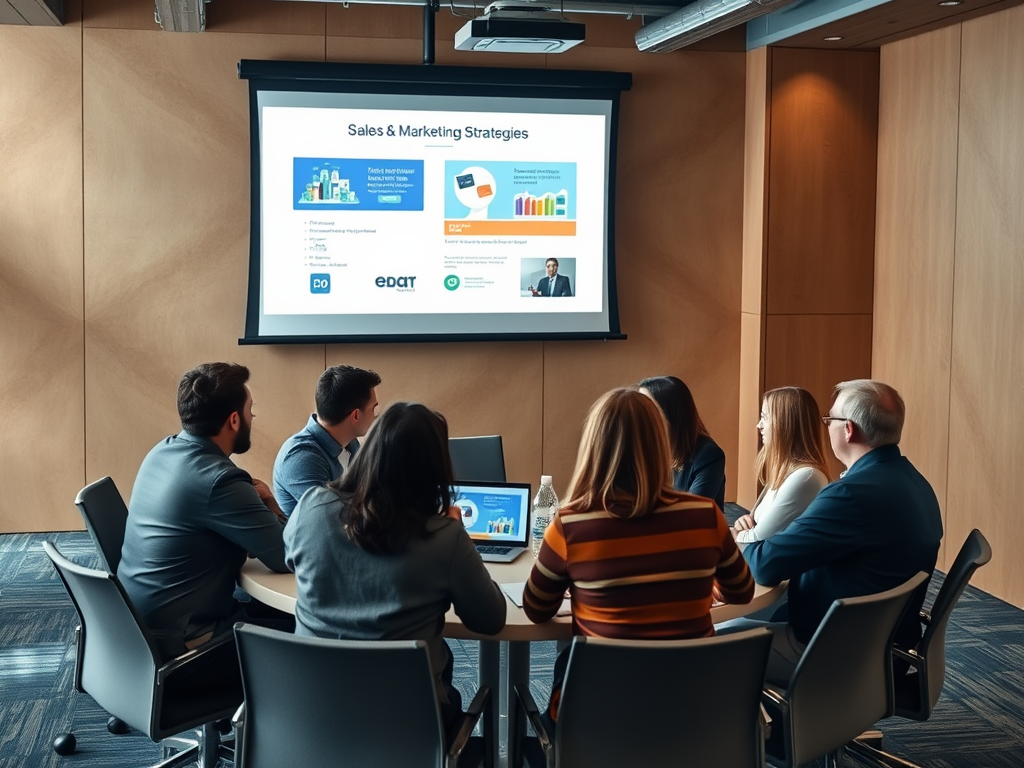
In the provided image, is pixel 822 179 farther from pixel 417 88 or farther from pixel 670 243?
pixel 417 88

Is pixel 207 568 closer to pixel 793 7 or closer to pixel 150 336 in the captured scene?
pixel 150 336

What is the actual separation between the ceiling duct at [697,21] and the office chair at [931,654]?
9.91 feet

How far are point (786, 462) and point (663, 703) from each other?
54.5 inches

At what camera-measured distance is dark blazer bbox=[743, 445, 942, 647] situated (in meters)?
3.08

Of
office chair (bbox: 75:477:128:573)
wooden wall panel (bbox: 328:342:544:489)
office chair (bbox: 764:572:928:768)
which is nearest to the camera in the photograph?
office chair (bbox: 764:572:928:768)

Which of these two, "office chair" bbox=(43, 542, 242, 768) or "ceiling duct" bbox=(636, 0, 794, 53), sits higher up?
"ceiling duct" bbox=(636, 0, 794, 53)

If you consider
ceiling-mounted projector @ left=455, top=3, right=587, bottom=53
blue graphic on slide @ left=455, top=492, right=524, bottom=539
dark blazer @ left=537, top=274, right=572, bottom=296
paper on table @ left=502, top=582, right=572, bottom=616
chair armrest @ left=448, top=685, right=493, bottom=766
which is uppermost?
ceiling-mounted projector @ left=455, top=3, right=587, bottom=53

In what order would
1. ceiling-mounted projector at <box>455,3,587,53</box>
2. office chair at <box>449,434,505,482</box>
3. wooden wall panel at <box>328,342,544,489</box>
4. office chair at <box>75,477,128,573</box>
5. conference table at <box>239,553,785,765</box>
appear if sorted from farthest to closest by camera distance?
1. wooden wall panel at <box>328,342,544,489</box>
2. ceiling-mounted projector at <box>455,3,587,53</box>
3. office chair at <box>449,434,505,482</box>
4. office chair at <box>75,477,128,573</box>
5. conference table at <box>239,553,785,765</box>

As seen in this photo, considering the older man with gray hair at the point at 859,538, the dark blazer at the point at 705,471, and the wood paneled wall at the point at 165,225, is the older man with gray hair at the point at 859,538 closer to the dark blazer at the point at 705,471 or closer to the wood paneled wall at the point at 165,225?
the dark blazer at the point at 705,471

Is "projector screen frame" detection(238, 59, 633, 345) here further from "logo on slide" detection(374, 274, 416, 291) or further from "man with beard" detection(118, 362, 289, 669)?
"man with beard" detection(118, 362, 289, 669)

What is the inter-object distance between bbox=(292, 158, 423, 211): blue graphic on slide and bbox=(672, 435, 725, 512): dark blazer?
3093mm

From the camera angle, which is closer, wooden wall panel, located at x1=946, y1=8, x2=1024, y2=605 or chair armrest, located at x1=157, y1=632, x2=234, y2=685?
chair armrest, located at x1=157, y1=632, x2=234, y2=685

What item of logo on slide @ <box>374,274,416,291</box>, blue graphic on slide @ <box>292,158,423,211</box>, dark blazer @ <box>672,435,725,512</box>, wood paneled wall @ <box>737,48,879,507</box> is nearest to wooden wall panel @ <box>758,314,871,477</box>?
wood paneled wall @ <box>737,48,879,507</box>

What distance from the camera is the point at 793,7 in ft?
20.5
